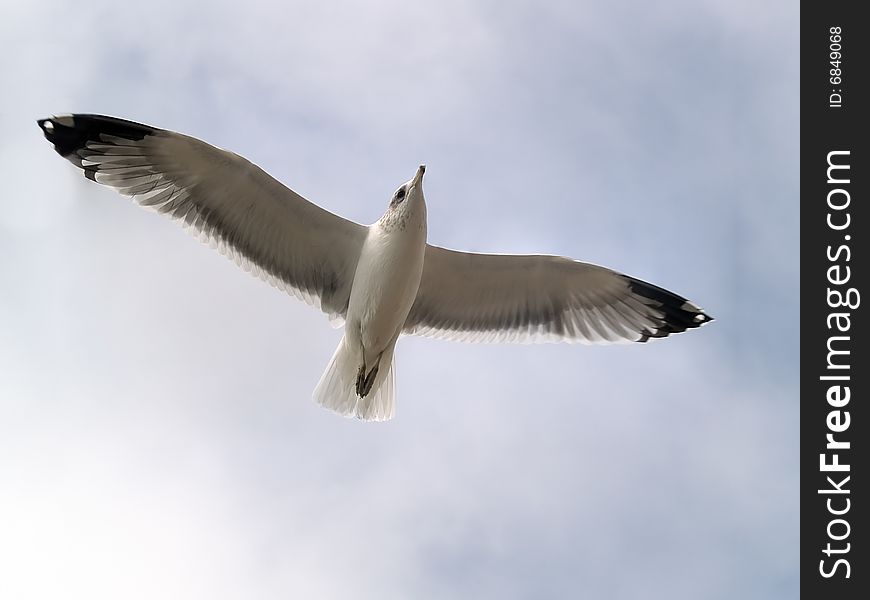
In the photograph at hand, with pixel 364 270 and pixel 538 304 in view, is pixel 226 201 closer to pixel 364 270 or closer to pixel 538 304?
pixel 364 270

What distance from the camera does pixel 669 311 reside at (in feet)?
51.1

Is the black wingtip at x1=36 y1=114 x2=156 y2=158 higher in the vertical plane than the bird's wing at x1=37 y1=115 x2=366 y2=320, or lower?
higher

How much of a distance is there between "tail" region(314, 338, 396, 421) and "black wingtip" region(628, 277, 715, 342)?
1662 millimetres

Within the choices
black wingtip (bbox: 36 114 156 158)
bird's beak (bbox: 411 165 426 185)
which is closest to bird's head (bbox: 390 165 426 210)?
bird's beak (bbox: 411 165 426 185)

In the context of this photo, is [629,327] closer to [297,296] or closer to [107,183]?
[297,296]

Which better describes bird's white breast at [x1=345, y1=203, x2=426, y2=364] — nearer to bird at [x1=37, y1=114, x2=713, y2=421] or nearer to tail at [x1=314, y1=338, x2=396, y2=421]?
bird at [x1=37, y1=114, x2=713, y2=421]

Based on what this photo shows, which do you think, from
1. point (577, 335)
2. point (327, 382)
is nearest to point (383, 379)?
point (327, 382)

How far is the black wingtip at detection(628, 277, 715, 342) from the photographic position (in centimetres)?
1552

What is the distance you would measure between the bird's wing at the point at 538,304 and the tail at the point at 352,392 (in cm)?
56

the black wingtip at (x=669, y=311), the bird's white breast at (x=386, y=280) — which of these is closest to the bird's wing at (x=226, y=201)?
the bird's white breast at (x=386, y=280)

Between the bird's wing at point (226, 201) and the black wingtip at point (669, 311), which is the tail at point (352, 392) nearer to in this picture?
the bird's wing at point (226, 201)

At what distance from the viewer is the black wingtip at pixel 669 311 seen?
50.9 feet

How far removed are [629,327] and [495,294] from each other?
0.88 metres

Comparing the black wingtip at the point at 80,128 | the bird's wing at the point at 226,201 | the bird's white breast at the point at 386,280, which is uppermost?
the black wingtip at the point at 80,128
